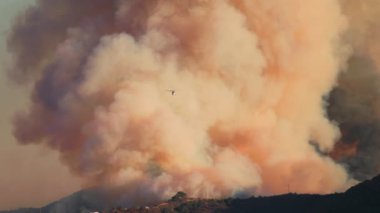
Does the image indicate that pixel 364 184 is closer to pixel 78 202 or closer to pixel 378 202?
pixel 378 202

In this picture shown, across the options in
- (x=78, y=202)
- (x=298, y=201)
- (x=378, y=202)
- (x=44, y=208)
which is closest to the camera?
(x=378, y=202)

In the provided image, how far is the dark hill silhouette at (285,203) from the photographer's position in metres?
86.9

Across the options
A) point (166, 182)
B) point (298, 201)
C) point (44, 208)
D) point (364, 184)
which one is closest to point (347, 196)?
point (364, 184)

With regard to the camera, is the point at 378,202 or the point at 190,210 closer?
the point at 378,202

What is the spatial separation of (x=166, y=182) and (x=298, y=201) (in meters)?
16.6

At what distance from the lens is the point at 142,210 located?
325 feet

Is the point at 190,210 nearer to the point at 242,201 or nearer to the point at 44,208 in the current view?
the point at 242,201

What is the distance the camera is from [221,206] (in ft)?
328

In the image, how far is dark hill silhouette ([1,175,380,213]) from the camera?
8694 cm

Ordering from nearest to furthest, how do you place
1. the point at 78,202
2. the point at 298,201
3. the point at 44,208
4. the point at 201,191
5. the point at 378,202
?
the point at 378,202
the point at 298,201
the point at 201,191
the point at 78,202
the point at 44,208

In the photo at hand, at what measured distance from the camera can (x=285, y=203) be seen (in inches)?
3846

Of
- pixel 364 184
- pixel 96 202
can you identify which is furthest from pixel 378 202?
pixel 96 202

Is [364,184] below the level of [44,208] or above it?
below

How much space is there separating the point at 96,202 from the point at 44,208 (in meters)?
18.7
